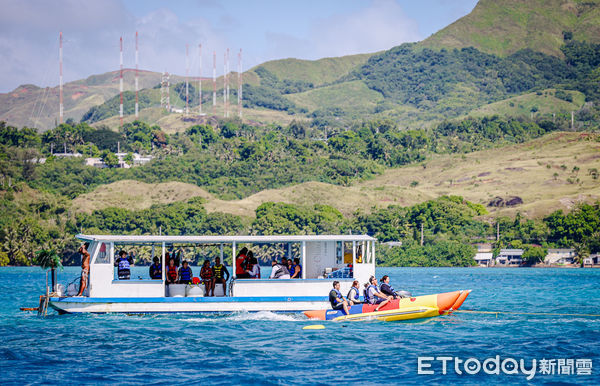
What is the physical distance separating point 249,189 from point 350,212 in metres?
31.2

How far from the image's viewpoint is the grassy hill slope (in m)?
152

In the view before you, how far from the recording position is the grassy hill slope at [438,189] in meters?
152

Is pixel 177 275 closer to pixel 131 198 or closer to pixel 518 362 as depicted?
pixel 518 362

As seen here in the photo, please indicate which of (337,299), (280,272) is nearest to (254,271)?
(280,272)

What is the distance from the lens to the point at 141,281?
30047 millimetres

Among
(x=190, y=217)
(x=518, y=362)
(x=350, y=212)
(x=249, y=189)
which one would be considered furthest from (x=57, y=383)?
(x=249, y=189)

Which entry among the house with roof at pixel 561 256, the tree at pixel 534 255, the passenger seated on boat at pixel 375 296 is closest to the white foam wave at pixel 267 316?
the passenger seated on boat at pixel 375 296

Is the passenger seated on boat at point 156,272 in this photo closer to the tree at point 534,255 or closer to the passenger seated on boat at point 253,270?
the passenger seated on boat at point 253,270

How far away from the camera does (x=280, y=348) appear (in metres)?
25.1

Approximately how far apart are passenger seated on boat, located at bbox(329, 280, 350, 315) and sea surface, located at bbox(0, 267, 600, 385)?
0.69m

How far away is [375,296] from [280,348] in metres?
5.31

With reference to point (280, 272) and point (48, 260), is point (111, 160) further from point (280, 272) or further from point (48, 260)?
point (280, 272)

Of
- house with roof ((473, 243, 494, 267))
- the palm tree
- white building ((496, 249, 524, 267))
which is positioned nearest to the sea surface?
the palm tree

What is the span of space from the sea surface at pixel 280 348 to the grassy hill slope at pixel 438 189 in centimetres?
11247
